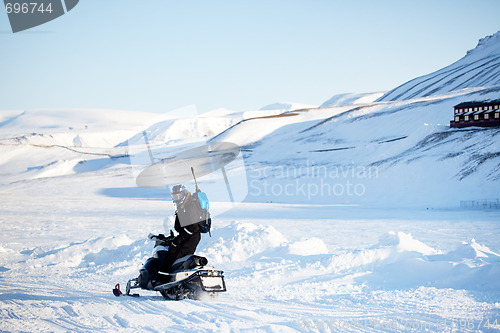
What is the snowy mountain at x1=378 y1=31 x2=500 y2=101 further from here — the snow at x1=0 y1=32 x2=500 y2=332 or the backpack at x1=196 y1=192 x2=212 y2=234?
the backpack at x1=196 y1=192 x2=212 y2=234

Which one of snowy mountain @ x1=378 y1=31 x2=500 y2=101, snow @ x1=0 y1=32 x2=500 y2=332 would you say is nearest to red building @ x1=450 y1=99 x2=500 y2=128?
snow @ x1=0 y1=32 x2=500 y2=332

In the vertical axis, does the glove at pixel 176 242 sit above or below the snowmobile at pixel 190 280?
above

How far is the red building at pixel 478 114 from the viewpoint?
166 ft

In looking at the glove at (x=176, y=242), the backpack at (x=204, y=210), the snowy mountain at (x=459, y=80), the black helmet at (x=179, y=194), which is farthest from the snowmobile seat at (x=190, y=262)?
the snowy mountain at (x=459, y=80)

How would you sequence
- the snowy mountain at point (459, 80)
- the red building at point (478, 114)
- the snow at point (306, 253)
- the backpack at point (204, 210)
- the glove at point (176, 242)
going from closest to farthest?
the snow at point (306, 253)
the backpack at point (204, 210)
the glove at point (176, 242)
the red building at point (478, 114)
the snowy mountain at point (459, 80)

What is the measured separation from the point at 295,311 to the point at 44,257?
421 inches

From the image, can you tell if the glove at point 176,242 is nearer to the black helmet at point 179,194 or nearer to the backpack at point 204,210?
the backpack at point 204,210

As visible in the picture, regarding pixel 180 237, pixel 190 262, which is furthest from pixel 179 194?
pixel 190 262

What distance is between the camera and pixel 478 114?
5194 centimetres

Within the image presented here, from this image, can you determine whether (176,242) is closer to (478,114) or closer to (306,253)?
(306,253)

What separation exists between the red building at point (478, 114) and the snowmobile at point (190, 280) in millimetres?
51306

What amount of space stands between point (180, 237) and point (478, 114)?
2064 inches

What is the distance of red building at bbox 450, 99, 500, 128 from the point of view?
50.7 meters

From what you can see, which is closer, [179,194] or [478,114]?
[179,194]
